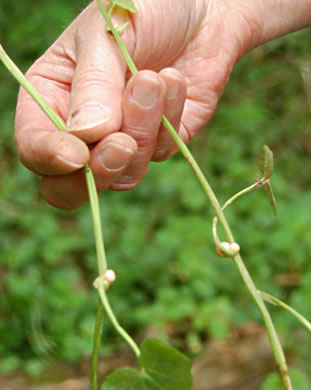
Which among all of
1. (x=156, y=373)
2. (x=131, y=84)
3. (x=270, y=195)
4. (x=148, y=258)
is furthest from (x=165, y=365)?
(x=148, y=258)

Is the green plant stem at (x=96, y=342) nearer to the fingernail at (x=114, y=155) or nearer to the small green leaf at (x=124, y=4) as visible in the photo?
the fingernail at (x=114, y=155)

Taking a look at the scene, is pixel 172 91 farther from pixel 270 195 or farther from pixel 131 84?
pixel 270 195

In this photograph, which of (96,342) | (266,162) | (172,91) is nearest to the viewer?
(96,342)

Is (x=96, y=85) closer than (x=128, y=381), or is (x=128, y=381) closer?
(x=128, y=381)

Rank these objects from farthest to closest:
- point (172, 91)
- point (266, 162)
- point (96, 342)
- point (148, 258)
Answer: point (148, 258) → point (172, 91) → point (266, 162) → point (96, 342)

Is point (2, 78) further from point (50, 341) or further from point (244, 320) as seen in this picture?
point (244, 320)

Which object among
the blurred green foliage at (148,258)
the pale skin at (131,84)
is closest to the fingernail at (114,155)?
the pale skin at (131,84)

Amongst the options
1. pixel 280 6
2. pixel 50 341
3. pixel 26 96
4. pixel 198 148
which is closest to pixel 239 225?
pixel 198 148
